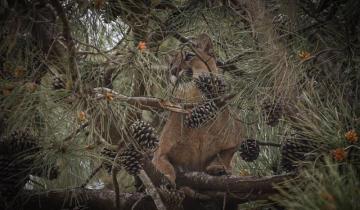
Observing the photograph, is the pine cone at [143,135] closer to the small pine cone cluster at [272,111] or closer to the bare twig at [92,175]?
the bare twig at [92,175]

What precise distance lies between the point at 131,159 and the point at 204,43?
2.99 ft

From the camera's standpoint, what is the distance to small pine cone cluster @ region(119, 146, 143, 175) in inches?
115

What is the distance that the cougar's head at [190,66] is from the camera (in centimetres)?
323

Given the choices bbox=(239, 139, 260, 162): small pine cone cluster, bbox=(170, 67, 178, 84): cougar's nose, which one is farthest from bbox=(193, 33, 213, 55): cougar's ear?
bbox=(239, 139, 260, 162): small pine cone cluster

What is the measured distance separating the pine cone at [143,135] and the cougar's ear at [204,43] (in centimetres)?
70

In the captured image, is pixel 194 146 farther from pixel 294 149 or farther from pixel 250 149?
pixel 294 149

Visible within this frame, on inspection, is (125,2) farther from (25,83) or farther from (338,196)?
(338,196)

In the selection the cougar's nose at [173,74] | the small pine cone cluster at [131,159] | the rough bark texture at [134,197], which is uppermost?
the cougar's nose at [173,74]

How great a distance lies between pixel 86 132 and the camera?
110 inches

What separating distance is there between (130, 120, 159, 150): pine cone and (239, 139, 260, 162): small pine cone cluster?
30.7 inches

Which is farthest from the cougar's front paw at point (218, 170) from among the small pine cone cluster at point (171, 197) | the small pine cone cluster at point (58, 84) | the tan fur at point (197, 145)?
the small pine cone cluster at point (58, 84)

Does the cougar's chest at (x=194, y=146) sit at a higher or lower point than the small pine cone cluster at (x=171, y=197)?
higher

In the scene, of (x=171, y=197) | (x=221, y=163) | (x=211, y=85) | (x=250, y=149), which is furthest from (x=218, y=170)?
(x=211, y=85)

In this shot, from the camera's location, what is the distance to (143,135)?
2.81 meters
